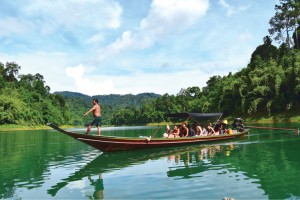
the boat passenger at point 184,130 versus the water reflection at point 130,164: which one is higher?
the boat passenger at point 184,130

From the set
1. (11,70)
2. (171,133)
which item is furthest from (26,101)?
(171,133)

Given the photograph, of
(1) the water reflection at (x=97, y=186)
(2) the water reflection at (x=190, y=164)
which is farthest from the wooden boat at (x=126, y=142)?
(1) the water reflection at (x=97, y=186)

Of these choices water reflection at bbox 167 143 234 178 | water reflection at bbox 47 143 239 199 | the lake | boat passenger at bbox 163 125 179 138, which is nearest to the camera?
the lake

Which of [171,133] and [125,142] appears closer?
[125,142]

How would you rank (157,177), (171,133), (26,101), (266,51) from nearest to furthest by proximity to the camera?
1. (157,177)
2. (171,133)
3. (266,51)
4. (26,101)

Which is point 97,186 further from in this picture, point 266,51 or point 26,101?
point 26,101

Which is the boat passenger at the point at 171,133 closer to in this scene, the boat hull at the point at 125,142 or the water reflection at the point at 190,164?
the boat hull at the point at 125,142

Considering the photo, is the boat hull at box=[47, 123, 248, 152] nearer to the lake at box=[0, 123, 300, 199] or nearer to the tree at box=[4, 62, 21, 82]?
the lake at box=[0, 123, 300, 199]

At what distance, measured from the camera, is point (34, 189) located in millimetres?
11688

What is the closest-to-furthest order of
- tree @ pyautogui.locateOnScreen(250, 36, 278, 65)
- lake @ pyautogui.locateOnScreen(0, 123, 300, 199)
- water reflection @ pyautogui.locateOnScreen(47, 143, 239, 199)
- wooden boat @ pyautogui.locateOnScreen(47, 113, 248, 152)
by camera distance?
1. lake @ pyautogui.locateOnScreen(0, 123, 300, 199)
2. water reflection @ pyautogui.locateOnScreen(47, 143, 239, 199)
3. wooden boat @ pyautogui.locateOnScreen(47, 113, 248, 152)
4. tree @ pyautogui.locateOnScreen(250, 36, 278, 65)

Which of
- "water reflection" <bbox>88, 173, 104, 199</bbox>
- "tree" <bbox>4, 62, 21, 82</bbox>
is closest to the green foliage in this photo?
"tree" <bbox>4, 62, 21, 82</bbox>

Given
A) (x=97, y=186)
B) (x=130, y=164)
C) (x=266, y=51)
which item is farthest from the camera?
(x=266, y=51)

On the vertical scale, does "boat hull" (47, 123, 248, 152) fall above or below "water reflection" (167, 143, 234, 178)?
above

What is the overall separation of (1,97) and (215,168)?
83.7 metres
